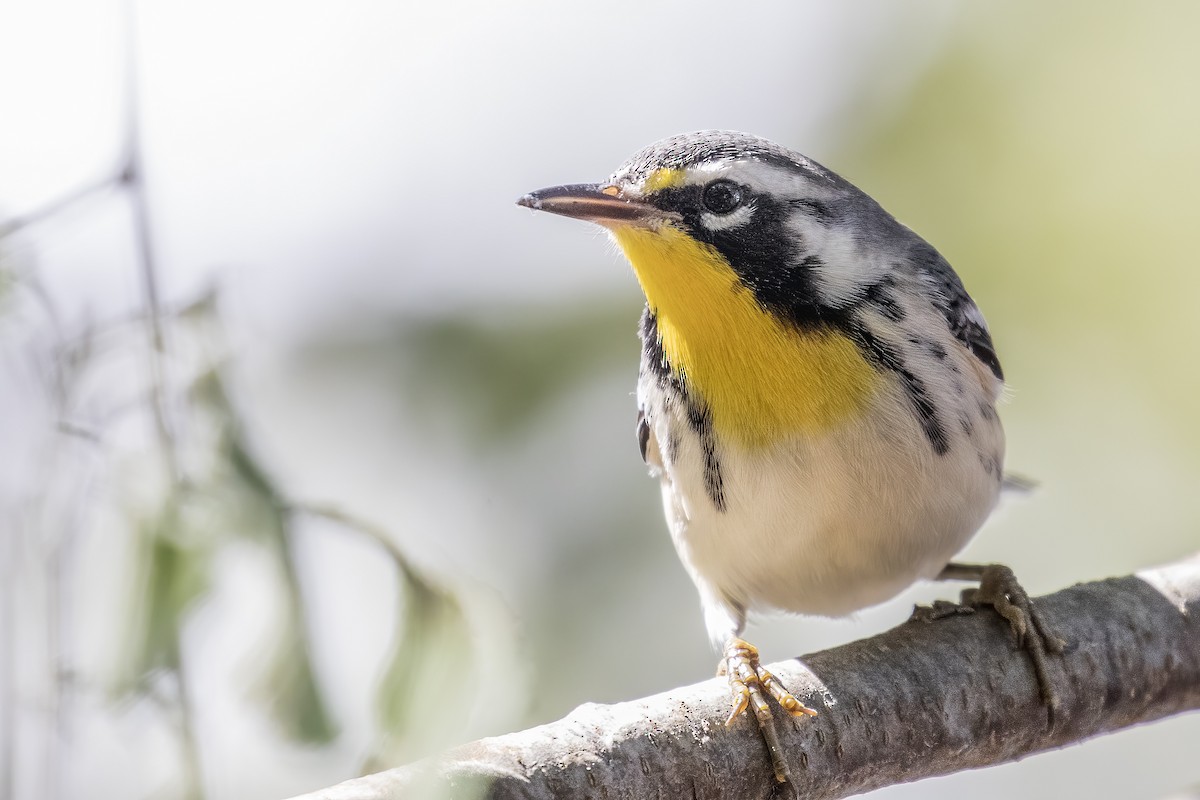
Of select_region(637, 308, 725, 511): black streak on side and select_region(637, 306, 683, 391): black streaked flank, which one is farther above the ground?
select_region(637, 306, 683, 391): black streaked flank

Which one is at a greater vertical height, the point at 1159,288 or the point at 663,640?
the point at 1159,288

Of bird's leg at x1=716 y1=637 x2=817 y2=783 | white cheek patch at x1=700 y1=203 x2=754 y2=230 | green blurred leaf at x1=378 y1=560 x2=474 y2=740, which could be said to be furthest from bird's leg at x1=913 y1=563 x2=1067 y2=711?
green blurred leaf at x1=378 y1=560 x2=474 y2=740

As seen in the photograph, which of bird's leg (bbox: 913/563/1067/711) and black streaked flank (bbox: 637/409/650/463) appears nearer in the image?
bird's leg (bbox: 913/563/1067/711)

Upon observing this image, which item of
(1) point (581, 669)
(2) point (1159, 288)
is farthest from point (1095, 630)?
(2) point (1159, 288)

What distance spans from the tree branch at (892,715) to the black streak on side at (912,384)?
0.42 m

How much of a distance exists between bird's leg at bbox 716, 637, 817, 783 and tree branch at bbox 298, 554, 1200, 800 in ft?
0.07

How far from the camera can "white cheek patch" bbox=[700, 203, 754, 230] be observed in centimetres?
252

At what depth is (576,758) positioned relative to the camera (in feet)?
5.92

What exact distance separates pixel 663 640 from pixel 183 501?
101 cm

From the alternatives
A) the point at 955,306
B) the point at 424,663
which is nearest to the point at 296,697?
the point at 424,663

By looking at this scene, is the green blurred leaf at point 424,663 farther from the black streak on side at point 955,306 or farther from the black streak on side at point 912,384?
the black streak on side at point 955,306

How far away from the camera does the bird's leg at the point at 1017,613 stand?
95.2 inches

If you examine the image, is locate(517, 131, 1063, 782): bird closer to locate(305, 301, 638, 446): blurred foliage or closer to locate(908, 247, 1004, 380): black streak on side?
locate(908, 247, 1004, 380): black streak on side

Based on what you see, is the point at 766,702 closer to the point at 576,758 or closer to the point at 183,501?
the point at 576,758
